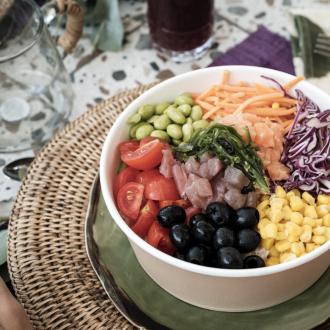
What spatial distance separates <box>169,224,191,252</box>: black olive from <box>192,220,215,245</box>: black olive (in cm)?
1

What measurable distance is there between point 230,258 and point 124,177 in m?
0.29

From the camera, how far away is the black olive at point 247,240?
3.40 ft

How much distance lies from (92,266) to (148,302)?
0.45 ft

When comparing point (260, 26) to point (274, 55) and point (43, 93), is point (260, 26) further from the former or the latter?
point (43, 93)

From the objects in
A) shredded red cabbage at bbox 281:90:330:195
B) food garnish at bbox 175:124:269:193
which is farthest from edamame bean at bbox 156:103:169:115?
shredded red cabbage at bbox 281:90:330:195

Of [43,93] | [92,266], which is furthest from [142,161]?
[43,93]

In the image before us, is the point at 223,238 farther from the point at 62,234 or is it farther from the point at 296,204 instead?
the point at 62,234

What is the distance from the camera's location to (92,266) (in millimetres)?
1181

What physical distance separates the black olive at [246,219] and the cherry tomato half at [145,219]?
16cm


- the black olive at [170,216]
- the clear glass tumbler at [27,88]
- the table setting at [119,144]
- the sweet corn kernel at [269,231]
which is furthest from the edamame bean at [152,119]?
the clear glass tumbler at [27,88]

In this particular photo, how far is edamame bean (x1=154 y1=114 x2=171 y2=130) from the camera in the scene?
1.22m

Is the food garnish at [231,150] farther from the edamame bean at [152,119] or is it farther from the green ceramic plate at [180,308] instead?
the green ceramic plate at [180,308]

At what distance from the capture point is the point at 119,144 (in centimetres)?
123

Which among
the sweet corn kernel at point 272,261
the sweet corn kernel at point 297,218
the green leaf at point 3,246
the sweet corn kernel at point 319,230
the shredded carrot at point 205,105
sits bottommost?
the green leaf at point 3,246
